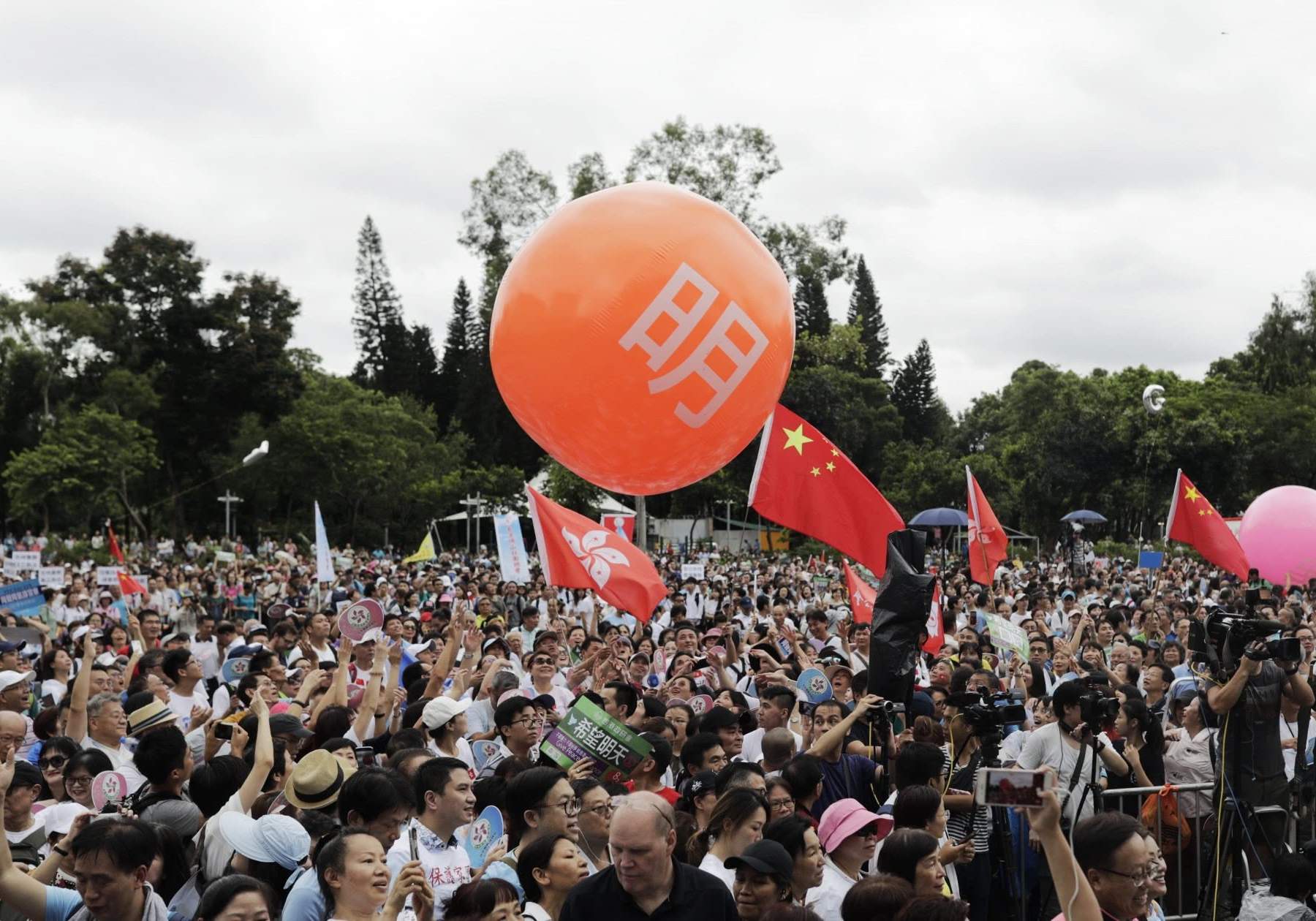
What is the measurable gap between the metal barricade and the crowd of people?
0.06ft

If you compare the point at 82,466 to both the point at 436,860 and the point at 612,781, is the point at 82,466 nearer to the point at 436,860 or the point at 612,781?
the point at 612,781

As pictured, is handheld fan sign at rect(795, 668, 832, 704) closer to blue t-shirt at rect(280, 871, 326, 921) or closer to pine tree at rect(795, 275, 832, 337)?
blue t-shirt at rect(280, 871, 326, 921)

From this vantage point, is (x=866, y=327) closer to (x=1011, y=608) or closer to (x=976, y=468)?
(x=976, y=468)

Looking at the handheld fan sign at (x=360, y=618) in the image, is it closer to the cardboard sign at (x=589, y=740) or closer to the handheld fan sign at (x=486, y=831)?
the cardboard sign at (x=589, y=740)

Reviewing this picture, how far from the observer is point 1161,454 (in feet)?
145

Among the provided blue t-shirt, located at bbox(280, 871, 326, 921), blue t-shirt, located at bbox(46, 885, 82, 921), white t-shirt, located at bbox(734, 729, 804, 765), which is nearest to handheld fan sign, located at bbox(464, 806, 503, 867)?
blue t-shirt, located at bbox(280, 871, 326, 921)

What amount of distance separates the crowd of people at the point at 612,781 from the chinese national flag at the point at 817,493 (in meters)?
1.09

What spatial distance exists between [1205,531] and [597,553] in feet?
27.2

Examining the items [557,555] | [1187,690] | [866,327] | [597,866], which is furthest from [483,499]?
[597,866]

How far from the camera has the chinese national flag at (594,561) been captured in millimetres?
10914

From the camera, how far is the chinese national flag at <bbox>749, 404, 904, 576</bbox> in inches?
406

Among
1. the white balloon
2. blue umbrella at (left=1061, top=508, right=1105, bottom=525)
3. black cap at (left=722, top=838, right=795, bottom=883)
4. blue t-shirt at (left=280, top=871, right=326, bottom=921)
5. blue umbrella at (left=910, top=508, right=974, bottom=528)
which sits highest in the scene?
the white balloon

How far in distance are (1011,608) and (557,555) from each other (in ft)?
30.3

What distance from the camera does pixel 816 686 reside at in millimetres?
8367
